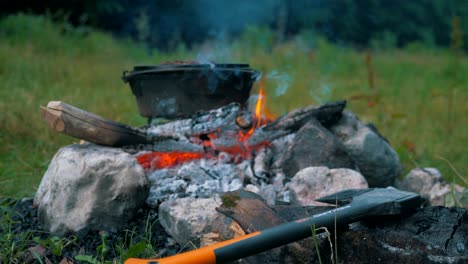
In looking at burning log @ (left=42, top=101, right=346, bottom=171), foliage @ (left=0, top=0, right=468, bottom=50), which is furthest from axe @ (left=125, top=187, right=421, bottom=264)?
foliage @ (left=0, top=0, right=468, bottom=50)

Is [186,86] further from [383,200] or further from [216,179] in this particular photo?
[383,200]

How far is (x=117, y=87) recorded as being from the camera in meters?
6.69

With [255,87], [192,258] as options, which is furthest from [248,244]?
[255,87]

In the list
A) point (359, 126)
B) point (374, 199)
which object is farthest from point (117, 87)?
point (374, 199)

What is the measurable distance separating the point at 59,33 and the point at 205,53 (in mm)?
6053

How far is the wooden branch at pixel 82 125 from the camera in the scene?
2719 mm

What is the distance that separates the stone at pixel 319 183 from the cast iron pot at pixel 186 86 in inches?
30.2

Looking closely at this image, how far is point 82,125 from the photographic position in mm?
2740

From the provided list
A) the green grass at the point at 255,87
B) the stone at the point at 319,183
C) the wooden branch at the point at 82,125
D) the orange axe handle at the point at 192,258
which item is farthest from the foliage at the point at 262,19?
the orange axe handle at the point at 192,258

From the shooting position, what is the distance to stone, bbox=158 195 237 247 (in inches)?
86.7

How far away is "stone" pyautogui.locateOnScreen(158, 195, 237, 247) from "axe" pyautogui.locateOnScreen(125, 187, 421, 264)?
1.25 ft

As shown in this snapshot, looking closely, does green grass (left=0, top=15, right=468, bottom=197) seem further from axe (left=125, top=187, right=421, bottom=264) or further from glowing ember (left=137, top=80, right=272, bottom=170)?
axe (left=125, top=187, right=421, bottom=264)

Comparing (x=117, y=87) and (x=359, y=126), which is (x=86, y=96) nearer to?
(x=117, y=87)

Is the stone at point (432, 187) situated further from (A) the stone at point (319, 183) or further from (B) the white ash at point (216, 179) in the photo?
(B) the white ash at point (216, 179)
